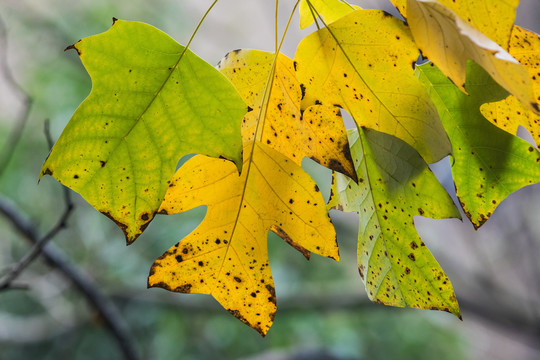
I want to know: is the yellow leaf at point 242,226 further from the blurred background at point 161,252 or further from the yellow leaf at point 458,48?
the blurred background at point 161,252

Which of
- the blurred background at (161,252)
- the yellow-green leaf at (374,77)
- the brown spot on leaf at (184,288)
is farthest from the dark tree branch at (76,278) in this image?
the yellow-green leaf at (374,77)

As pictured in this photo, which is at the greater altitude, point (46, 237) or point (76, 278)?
point (46, 237)

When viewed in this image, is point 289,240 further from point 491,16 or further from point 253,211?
point 491,16

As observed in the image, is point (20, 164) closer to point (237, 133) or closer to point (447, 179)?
point (447, 179)

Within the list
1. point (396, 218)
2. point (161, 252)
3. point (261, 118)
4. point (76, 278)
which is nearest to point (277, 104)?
point (261, 118)

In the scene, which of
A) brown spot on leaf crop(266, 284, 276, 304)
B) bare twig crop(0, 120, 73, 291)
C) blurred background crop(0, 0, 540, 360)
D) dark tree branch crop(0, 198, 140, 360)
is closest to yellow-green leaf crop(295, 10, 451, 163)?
brown spot on leaf crop(266, 284, 276, 304)

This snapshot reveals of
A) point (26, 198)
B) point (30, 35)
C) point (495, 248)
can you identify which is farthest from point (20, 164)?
point (495, 248)
